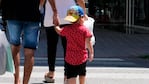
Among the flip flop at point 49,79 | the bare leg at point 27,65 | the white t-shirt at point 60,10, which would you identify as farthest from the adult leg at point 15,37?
the flip flop at point 49,79

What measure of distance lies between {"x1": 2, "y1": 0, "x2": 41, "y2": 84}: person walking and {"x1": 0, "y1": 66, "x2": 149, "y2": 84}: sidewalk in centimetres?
141

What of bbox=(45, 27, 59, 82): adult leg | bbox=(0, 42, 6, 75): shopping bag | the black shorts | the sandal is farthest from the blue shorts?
the sandal

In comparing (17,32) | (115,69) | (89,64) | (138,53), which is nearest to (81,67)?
(17,32)

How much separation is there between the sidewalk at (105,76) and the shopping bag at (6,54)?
137 centimetres

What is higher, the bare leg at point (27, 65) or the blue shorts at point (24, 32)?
the blue shorts at point (24, 32)

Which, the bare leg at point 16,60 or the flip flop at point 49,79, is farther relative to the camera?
the flip flop at point 49,79

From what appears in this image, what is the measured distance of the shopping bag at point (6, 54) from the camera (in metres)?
6.52

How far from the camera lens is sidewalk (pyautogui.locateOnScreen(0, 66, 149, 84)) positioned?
8.23m

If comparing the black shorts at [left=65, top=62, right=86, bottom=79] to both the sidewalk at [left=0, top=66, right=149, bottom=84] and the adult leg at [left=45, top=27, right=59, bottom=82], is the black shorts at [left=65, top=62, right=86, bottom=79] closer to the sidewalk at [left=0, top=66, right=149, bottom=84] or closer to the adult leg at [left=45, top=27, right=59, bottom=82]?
the adult leg at [left=45, top=27, right=59, bottom=82]

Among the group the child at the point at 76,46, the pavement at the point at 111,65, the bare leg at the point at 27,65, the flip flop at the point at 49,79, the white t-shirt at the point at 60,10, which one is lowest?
the pavement at the point at 111,65

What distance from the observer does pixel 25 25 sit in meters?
6.66

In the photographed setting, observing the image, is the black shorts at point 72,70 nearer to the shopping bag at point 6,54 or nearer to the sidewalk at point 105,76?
the shopping bag at point 6,54

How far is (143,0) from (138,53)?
1248 centimetres

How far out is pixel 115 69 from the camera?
33.1 feet
